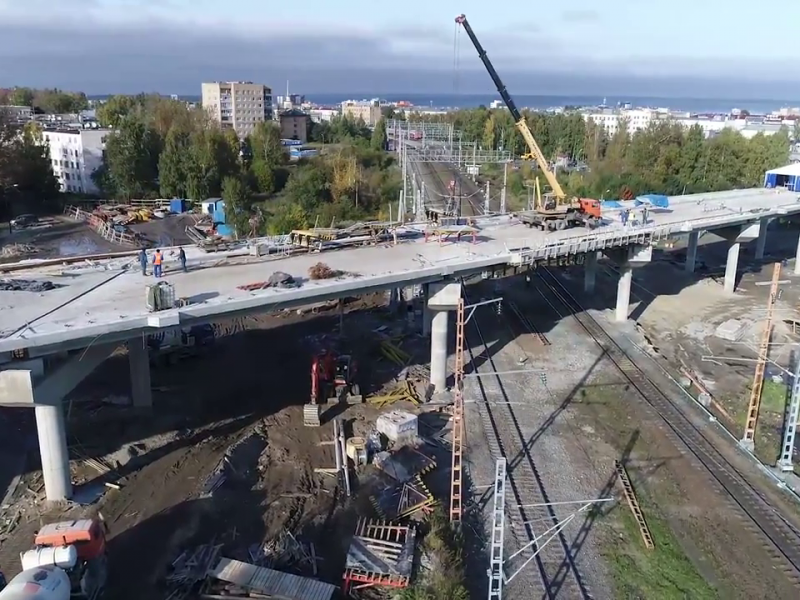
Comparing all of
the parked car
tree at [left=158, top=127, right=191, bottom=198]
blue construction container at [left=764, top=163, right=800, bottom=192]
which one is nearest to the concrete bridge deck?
blue construction container at [left=764, top=163, right=800, bottom=192]

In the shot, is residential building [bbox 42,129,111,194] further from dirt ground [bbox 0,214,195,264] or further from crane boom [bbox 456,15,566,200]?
crane boom [bbox 456,15,566,200]

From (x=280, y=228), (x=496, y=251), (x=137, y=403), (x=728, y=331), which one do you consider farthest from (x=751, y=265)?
(x=137, y=403)

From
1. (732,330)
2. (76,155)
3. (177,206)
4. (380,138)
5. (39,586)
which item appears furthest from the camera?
(380,138)

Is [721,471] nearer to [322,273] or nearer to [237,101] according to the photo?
[322,273]

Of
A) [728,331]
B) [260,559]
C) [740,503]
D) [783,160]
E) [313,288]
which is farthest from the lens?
[783,160]

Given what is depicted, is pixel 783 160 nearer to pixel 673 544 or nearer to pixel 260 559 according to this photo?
pixel 673 544

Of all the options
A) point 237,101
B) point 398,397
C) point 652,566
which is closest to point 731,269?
point 398,397
